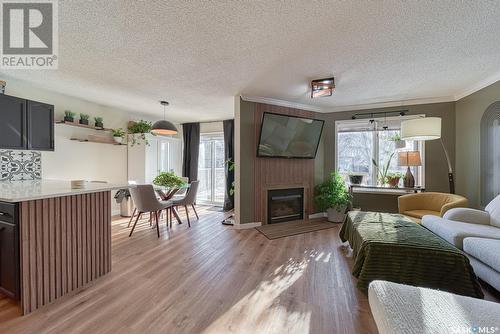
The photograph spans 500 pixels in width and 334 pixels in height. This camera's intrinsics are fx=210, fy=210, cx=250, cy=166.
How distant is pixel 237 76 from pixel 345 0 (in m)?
1.61

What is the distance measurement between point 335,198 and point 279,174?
3.81 ft

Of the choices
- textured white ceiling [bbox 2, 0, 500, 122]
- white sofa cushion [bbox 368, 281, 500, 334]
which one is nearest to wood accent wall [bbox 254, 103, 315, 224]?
textured white ceiling [bbox 2, 0, 500, 122]

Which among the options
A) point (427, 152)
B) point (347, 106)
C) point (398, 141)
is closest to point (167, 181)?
point (347, 106)

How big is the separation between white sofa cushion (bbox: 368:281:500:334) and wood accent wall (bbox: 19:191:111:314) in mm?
2317

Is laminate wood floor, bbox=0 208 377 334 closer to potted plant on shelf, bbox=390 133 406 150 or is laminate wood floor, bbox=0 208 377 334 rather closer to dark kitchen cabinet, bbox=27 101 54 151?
dark kitchen cabinet, bbox=27 101 54 151

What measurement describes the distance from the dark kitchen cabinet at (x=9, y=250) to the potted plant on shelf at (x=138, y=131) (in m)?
3.31

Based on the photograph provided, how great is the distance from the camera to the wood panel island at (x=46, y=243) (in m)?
1.55

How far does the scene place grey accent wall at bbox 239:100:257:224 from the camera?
375cm

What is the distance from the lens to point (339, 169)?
4.61 m

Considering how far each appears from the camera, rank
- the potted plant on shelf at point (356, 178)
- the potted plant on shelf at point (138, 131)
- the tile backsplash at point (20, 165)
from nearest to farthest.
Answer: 1. the tile backsplash at point (20, 165)
2. the potted plant on shelf at point (356, 178)
3. the potted plant on shelf at point (138, 131)

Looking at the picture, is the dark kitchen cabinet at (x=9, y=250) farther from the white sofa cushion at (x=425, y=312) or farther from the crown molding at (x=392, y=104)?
the crown molding at (x=392, y=104)

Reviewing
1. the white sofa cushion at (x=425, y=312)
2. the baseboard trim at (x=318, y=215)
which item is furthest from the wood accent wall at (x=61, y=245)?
the baseboard trim at (x=318, y=215)

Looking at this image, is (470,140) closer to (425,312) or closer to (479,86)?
(479,86)

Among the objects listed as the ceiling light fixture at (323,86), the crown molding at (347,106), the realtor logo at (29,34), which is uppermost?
the realtor logo at (29,34)
